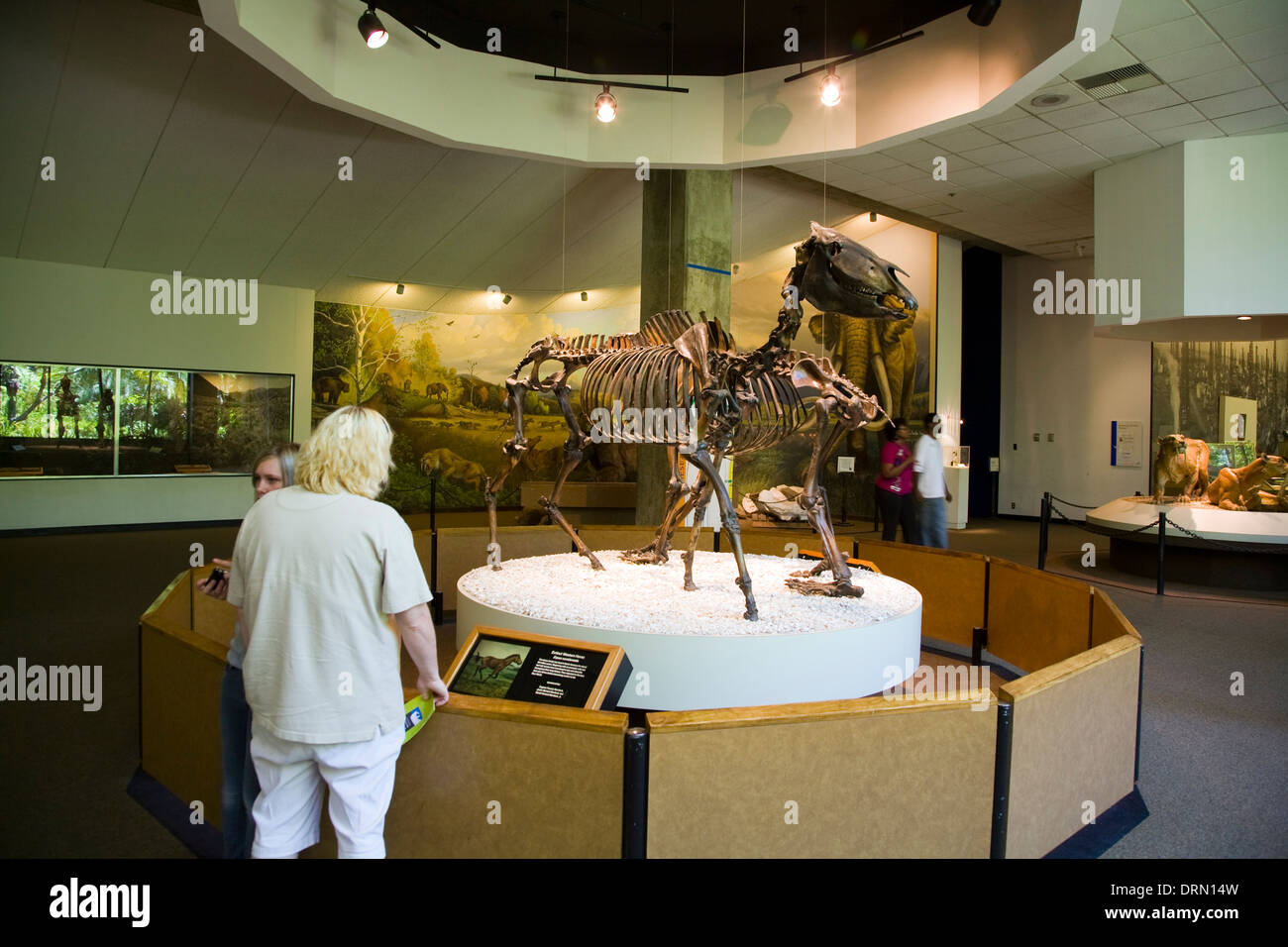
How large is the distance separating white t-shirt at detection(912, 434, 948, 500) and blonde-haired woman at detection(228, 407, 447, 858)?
263 inches

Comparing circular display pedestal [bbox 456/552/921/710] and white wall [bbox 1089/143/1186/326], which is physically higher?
white wall [bbox 1089/143/1186/326]

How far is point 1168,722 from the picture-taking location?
197 inches

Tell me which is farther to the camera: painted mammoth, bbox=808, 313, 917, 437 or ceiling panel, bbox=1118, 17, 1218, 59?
painted mammoth, bbox=808, 313, 917, 437

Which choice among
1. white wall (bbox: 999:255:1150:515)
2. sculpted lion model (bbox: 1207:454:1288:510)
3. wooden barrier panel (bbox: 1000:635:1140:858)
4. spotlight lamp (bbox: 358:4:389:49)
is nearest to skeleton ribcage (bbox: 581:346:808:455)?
wooden barrier panel (bbox: 1000:635:1140:858)

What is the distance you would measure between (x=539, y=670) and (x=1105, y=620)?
332 centimetres

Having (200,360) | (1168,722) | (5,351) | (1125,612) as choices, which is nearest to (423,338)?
(200,360)

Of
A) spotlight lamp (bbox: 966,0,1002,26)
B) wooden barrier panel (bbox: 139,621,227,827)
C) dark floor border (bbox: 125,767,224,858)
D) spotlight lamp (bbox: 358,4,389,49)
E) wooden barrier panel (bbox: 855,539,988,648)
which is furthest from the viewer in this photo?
spotlight lamp (bbox: 358,4,389,49)

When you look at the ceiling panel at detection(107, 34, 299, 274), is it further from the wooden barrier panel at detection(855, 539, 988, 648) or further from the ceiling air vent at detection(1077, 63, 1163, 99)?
the ceiling air vent at detection(1077, 63, 1163, 99)

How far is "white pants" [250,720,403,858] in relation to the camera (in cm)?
231

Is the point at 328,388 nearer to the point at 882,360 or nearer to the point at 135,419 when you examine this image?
the point at 135,419

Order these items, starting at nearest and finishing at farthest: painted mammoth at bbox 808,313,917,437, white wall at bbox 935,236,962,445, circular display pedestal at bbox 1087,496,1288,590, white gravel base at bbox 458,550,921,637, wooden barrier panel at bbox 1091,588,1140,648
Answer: wooden barrier panel at bbox 1091,588,1140,648, white gravel base at bbox 458,550,921,637, circular display pedestal at bbox 1087,496,1288,590, white wall at bbox 935,236,962,445, painted mammoth at bbox 808,313,917,437

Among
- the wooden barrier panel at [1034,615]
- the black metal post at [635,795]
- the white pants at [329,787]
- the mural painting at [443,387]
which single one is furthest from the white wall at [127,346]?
the black metal post at [635,795]

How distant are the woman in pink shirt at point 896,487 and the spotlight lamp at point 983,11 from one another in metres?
3.81

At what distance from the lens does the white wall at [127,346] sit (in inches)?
454
